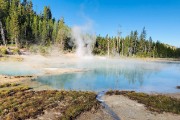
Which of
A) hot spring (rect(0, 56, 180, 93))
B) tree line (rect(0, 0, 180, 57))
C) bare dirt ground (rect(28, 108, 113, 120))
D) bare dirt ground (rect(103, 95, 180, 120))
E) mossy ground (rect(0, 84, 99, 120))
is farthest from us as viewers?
tree line (rect(0, 0, 180, 57))

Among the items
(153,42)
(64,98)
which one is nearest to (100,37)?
(153,42)

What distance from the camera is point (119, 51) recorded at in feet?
501

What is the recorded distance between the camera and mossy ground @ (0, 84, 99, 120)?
1856 cm

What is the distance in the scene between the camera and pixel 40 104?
21641 mm

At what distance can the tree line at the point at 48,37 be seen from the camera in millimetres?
103250

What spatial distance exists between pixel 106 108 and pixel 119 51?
132887 mm

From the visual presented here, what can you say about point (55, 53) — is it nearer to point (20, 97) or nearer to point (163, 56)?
point (20, 97)

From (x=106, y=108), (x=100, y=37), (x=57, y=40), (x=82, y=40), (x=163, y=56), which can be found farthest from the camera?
(x=163, y=56)

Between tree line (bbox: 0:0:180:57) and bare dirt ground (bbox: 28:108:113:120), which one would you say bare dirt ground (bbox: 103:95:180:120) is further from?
tree line (bbox: 0:0:180:57)

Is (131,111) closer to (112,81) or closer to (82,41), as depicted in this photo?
(112,81)

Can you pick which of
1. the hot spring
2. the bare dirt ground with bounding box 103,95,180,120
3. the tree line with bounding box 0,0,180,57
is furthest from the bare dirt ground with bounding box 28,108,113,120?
the tree line with bounding box 0,0,180,57

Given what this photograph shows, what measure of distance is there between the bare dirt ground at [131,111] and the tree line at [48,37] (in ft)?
267

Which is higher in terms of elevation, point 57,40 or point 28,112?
point 57,40

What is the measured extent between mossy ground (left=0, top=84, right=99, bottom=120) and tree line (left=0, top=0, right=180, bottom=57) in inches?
3020
